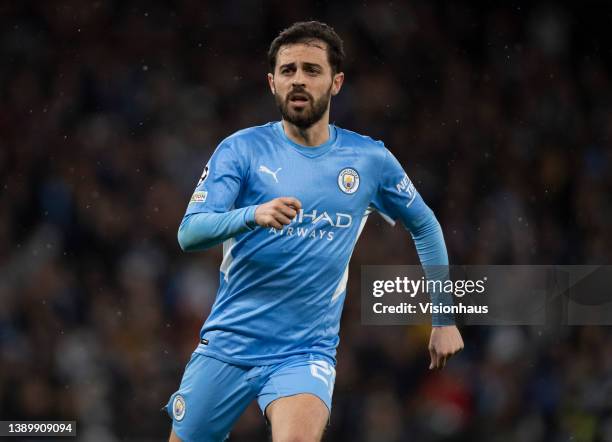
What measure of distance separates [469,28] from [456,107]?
1.00 meters

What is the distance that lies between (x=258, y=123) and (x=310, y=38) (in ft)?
19.5

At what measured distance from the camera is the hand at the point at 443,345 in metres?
4.68

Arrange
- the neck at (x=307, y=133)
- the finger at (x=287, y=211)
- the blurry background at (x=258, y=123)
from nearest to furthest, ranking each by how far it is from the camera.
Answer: the finger at (x=287, y=211)
the neck at (x=307, y=133)
the blurry background at (x=258, y=123)

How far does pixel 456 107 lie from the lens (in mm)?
10852

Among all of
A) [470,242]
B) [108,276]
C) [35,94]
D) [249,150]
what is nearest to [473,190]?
Result: [470,242]

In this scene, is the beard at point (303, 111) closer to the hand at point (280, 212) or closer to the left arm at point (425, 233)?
the left arm at point (425, 233)

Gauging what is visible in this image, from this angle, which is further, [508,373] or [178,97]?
[178,97]

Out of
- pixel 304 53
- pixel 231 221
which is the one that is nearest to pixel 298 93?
pixel 304 53

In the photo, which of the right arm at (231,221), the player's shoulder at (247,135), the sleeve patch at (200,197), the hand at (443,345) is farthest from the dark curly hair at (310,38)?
the hand at (443,345)

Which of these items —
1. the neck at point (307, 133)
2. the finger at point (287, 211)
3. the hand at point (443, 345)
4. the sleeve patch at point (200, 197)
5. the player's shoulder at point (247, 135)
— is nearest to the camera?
the finger at point (287, 211)

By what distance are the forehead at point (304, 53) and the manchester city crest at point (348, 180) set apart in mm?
471

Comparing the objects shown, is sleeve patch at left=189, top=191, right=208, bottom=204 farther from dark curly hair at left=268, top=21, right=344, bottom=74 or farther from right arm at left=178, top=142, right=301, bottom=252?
dark curly hair at left=268, top=21, right=344, bottom=74

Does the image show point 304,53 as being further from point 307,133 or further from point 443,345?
point 443,345

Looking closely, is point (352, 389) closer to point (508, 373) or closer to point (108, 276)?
point (508, 373)
